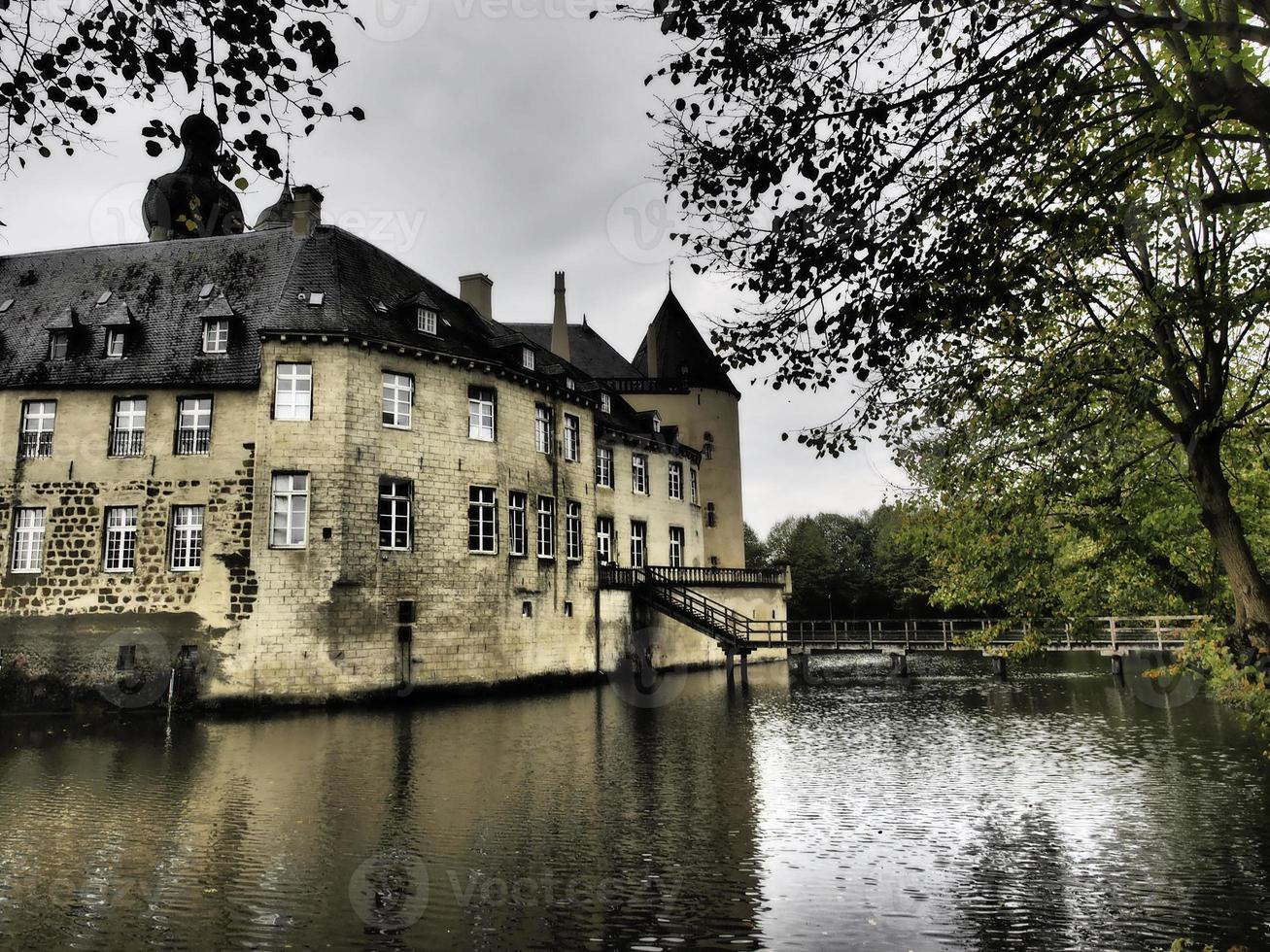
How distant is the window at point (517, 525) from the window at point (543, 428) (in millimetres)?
1897

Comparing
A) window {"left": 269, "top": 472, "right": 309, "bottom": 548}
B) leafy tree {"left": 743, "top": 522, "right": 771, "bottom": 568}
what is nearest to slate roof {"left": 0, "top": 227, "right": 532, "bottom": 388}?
window {"left": 269, "top": 472, "right": 309, "bottom": 548}

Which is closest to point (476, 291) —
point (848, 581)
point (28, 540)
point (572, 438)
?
point (572, 438)

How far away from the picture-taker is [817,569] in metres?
68.1

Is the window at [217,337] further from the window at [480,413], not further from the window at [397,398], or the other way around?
the window at [480,413]

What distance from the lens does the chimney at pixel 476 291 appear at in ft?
116

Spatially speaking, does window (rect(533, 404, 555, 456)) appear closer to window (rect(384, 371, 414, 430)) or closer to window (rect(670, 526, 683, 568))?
window (rect(384, 371, 414, 430))

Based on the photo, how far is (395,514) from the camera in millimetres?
24750

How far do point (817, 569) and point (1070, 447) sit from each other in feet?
196

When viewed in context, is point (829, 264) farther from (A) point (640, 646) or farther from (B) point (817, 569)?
(B) point (817, 569)

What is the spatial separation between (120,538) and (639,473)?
1919 centimetres

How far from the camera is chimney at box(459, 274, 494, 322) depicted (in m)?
35.4

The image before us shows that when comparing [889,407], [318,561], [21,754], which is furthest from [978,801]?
[318,561]

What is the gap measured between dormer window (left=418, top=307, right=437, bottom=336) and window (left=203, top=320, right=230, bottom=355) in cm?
513

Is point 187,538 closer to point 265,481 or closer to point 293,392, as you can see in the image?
point 265,481
